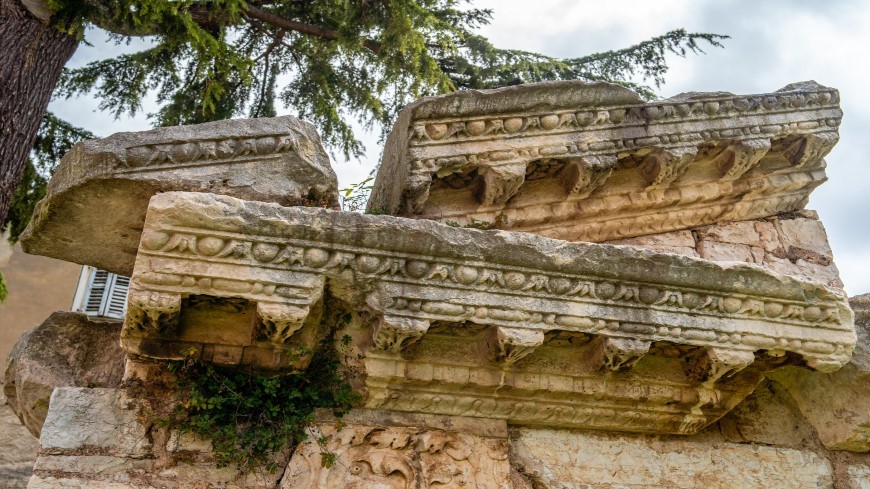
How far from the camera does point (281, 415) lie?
328cm

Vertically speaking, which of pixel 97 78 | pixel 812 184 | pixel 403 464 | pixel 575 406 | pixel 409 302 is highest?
pixel 97 78

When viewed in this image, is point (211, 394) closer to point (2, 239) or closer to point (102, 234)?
point (102, 234)

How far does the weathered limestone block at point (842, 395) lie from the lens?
12.5ft

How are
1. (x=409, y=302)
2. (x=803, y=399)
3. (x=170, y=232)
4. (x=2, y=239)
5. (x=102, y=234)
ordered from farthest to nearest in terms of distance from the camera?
(x=2, y=239) < (x=803, y=399) < (x=102, y=234) < (x=409, y=302) < (x=170, y=232)

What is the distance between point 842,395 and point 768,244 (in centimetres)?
102

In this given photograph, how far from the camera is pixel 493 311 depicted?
3.25 metres

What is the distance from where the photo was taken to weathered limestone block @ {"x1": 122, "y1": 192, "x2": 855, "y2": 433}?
9.73 feet

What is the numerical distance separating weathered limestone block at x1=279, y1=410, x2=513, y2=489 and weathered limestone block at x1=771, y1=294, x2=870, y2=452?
5.40 ft

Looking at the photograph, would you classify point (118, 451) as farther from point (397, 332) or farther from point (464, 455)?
point (464, 455)

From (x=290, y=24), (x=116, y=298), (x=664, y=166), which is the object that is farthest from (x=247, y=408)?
(x=116, y=298)

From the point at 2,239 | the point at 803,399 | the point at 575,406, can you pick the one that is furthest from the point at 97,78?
the point at 803,399

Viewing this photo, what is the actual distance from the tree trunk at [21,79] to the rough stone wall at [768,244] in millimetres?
4331

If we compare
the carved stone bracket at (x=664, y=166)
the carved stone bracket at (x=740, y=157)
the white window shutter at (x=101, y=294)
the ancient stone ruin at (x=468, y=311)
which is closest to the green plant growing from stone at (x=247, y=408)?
the ancient stone ruin at (x=468, y=311)

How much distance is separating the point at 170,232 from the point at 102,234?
787 millimetres
